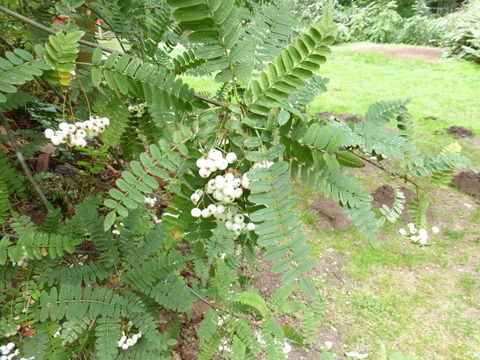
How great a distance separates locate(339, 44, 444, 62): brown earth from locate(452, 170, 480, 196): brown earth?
7349 millimetres

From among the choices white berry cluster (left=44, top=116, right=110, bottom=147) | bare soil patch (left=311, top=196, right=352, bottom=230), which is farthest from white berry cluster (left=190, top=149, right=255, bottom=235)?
bare soil patch (left=311, top=196, right=352, bottom=230)

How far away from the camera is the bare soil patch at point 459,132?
5203 mm

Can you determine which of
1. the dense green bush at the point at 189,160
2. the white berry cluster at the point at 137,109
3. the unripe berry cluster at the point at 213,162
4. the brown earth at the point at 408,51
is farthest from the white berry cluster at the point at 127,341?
the brown earth at the point at 408,51

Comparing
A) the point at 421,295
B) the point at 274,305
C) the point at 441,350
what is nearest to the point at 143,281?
the point at 274,305

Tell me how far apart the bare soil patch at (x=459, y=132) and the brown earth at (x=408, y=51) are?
228 inches

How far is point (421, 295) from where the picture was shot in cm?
302

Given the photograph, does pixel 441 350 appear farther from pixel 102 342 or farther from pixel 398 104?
pixel 102 342

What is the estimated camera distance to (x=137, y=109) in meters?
1.31

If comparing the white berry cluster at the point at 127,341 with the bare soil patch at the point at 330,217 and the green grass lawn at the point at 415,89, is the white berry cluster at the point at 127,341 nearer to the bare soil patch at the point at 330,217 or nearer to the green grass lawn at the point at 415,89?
the bare soil patch at the point at 330,217

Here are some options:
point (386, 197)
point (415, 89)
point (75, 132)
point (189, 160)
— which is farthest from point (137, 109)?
point (415, 89)

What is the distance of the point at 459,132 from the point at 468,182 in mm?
1518

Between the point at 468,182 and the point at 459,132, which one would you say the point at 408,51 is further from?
the point at 468,182

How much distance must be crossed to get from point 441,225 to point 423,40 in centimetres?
1208

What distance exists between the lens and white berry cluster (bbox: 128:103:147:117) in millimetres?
1302
